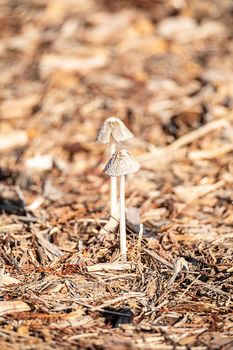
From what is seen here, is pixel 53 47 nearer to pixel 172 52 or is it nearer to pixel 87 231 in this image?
pixel 172 52

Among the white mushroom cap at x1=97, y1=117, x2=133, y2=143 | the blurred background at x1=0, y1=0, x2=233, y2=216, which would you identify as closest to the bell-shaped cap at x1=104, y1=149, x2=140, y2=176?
the white mushroom cap at x1=97, y1=117, x2=133, y2=143

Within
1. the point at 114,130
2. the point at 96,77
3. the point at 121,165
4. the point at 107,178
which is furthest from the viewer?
the point at 96,77

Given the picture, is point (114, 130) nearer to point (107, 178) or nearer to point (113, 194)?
point (113, 194)

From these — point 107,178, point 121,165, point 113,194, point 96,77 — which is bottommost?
point 107,178

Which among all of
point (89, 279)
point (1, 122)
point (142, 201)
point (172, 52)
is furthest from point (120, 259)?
point (172, 52)

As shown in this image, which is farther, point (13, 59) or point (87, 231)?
point (13, 59)

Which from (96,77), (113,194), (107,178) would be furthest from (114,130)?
(96,77)
